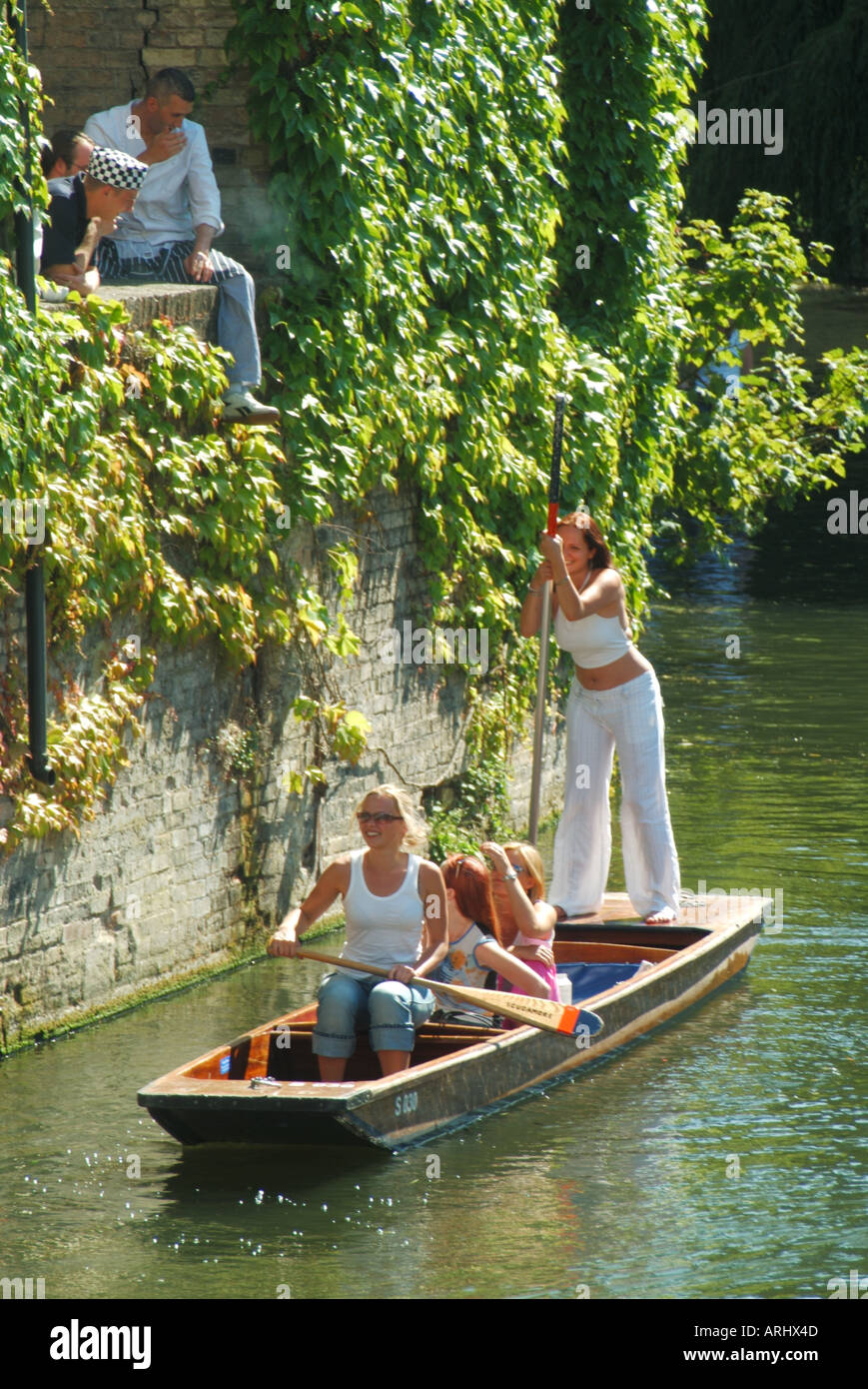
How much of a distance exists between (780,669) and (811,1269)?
11.8m

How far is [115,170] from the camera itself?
373 inches

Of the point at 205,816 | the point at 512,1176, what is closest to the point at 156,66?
the point at 205,816

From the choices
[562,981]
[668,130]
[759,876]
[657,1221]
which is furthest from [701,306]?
[657,1221]

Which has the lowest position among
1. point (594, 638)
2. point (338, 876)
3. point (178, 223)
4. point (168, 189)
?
point (338, 876)

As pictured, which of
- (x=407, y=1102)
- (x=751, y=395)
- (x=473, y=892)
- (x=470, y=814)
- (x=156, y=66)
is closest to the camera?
(x=407, y=1102)

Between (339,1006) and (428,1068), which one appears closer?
(428,1068)

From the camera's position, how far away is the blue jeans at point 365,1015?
8.13 meters

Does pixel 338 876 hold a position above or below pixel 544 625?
below

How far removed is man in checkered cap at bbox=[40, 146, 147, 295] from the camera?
938 centimetres

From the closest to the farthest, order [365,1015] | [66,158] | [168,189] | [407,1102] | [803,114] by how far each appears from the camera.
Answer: [407,1102] < [365,1015] < [66,158] < [168,189] < [803,114]

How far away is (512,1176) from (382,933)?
110 cm

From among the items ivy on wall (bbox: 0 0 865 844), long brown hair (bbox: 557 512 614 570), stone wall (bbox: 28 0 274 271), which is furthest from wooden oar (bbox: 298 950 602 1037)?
stone wall (bbox: 28 0 274 271)

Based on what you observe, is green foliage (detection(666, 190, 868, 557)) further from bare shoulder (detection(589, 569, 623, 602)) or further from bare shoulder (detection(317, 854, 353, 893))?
bare shoulder (detection(317, 854, 353, 893))

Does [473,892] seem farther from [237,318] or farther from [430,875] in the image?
[237,318]
